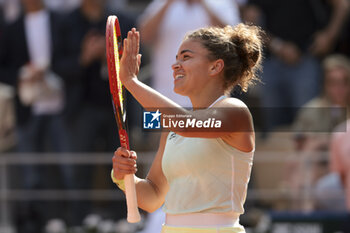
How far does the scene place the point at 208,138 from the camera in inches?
114

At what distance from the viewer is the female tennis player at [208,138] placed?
2857 mm

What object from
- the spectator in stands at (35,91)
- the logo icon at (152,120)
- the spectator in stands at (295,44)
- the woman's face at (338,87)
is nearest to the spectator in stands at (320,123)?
the woman's face at (338,87)

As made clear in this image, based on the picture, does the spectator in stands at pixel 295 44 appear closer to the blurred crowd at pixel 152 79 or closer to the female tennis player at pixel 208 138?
the blurred crowd at pixel 152 79

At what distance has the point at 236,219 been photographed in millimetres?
2951

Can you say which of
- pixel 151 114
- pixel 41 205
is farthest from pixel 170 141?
pixel 41 205

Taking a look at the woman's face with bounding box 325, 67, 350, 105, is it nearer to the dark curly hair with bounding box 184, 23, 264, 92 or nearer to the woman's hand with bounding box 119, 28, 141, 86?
the dark curly hair with bounding box 184, 23, 264, 92

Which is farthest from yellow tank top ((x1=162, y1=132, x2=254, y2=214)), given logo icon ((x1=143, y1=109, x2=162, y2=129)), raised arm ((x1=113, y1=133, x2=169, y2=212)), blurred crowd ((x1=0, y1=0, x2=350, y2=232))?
blurred crowd ((x1=0, y1=0, x2=350, y2=232))

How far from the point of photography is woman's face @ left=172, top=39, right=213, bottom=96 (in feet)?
9.74

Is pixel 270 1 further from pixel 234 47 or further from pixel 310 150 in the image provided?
pixel 234 47

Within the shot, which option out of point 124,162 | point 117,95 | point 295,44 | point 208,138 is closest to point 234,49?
point 208,138

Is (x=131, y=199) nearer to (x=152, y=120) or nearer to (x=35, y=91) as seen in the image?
(x=152, y=120)

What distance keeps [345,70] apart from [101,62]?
2.36 m

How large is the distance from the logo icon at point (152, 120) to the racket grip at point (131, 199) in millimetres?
257

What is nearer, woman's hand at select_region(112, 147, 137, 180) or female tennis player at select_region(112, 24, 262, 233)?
female tennis player at select_region(112, 24, 262, 233)
